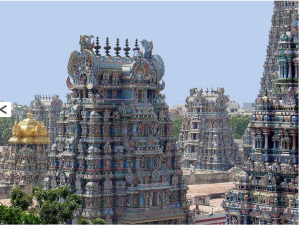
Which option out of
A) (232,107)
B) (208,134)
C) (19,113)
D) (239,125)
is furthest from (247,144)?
(232,107)

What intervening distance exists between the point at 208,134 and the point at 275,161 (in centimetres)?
5081

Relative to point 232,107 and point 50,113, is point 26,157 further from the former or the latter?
point 232,107

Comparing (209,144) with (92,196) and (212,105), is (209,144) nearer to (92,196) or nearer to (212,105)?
(212,105)

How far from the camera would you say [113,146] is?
49.7 m

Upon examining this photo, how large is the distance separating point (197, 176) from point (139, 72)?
32621mm

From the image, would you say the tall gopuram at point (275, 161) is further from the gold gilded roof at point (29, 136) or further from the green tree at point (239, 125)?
the green tree at point (239, 125)

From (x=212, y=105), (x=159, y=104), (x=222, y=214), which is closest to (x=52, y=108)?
(x=212, y=105)

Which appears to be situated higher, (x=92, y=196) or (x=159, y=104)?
(x=159, y=104)

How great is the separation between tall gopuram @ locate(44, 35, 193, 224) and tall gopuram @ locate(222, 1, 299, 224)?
269 inches

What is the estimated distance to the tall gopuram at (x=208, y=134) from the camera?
93000 mm

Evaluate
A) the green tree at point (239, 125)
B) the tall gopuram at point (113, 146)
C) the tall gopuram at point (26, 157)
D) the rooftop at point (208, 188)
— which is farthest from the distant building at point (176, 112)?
the tall gopuram at point (113, 146)

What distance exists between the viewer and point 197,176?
81938mm

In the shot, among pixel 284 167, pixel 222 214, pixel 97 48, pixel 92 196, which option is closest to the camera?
pixel 284 167

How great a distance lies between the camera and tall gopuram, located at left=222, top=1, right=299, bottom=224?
42156 mm
